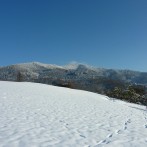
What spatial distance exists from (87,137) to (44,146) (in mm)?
2197

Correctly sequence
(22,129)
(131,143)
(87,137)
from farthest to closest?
(22,129) → (87,137) → (131,143)

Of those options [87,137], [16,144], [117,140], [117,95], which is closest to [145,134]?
[117,140]

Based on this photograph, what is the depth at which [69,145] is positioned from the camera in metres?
8.95

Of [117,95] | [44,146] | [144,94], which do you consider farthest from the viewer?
[144,94]

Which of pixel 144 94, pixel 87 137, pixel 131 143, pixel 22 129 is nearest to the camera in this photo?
pixel 131 143

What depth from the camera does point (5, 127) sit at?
11.2m

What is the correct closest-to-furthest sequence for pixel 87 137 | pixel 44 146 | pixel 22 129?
pixel 44 146 → pixel 87 137 → pixel 22 129

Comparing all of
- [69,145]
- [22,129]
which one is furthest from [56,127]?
[69,145]

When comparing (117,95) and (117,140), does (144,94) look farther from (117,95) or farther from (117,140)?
(117,140)

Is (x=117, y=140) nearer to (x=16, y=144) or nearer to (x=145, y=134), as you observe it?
(x=145, y=134)

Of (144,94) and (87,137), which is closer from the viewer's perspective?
(87,137)

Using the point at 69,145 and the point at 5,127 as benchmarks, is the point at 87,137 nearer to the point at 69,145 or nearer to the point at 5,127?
the point at 69,145

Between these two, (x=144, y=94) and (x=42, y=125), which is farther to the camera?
(x=144, y=94)

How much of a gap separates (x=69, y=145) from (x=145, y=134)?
4.09 meters
